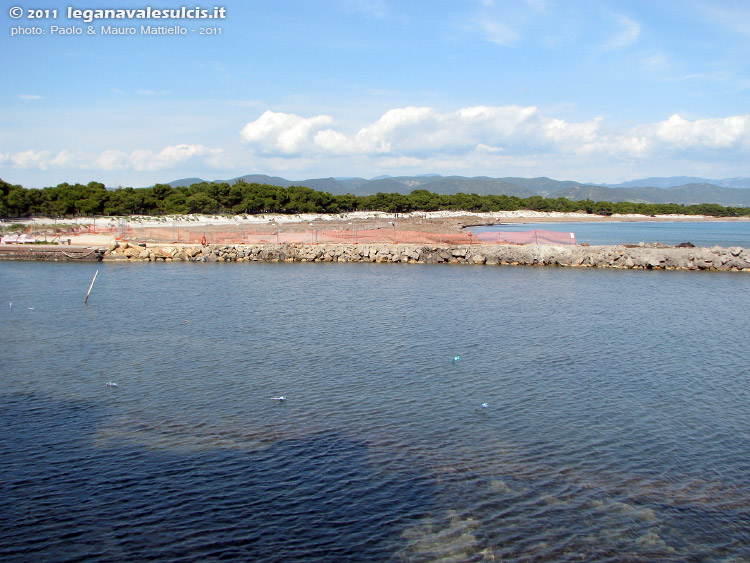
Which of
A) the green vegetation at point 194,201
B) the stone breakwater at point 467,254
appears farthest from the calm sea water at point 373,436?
the green vegetation at point 194,201

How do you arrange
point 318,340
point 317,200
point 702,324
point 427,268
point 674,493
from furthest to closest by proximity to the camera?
point 317,200 → point 427,268 → point 702,324 → point 318,340 → point 674,493

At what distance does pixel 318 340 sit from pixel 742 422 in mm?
11021

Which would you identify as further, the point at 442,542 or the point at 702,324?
the point at 702,324

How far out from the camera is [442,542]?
308 inches

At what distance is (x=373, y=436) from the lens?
36.4 feet

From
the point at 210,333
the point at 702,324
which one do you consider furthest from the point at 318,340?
the point at 702,324

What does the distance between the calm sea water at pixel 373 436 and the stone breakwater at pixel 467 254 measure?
679 inches

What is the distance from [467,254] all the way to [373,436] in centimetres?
3201

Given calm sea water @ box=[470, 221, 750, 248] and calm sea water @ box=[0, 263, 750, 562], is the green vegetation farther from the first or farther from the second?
calm sea water @ box=[0, 263, 750, 562]

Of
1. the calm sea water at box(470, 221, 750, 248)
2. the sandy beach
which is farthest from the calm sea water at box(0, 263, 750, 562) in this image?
the calm sea water at box(470, 221, 750, 248)

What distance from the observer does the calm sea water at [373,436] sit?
26.2 ft

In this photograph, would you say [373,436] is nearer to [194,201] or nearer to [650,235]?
[650,235]

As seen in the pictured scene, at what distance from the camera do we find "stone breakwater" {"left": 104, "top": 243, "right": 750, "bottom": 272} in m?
38.7

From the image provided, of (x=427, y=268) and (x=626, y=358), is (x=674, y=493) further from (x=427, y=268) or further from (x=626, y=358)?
(x=427, y=268)
